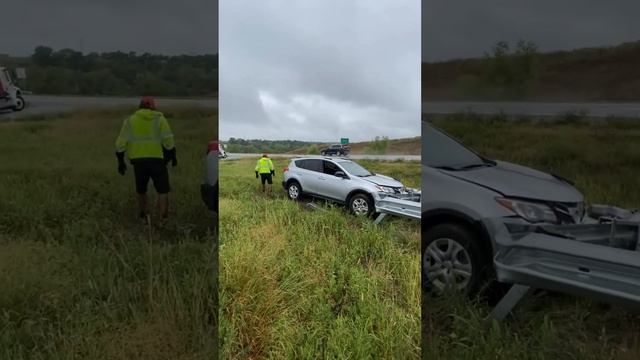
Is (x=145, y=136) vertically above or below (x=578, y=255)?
above

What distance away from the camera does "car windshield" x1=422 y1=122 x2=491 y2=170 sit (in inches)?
95.6

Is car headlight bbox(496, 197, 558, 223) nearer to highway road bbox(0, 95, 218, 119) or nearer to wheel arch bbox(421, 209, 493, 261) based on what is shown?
wheel arch bbox(421, 209, 493, 261)

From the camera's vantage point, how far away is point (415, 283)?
9.02 ft

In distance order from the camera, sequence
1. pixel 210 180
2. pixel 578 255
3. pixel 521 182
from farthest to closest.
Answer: pixel 210 180 < pixel 521 182 < pixel 578 255

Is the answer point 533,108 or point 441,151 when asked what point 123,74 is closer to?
point 441,151

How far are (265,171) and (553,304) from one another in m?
1.75

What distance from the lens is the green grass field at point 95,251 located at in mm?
2299

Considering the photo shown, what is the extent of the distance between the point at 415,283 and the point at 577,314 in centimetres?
83

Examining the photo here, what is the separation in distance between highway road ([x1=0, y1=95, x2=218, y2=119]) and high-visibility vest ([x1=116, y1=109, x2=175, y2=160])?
73 millimetres

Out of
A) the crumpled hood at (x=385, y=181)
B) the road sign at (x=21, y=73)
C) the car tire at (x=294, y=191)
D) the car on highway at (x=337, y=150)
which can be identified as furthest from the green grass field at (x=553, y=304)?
the road sign at (x=21, y=73)

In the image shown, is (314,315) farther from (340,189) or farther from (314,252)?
(340,189)

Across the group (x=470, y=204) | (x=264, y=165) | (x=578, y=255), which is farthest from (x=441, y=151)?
(x=264, y=165)

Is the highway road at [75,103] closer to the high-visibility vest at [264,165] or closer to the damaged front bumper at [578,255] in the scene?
the high-visibility vest at [264,165]

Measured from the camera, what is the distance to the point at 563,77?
2447 millimetres
